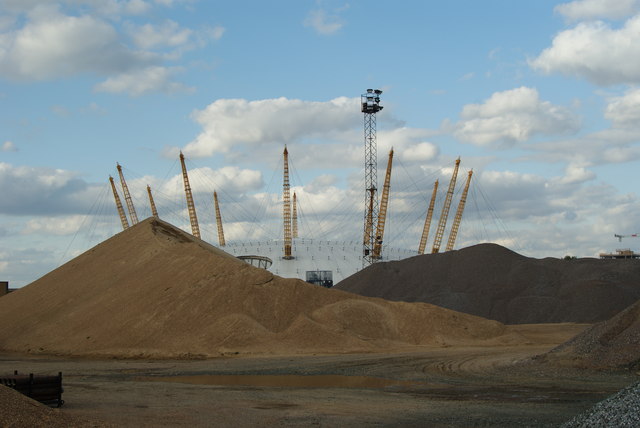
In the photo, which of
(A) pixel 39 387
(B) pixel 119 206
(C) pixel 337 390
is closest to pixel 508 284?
(C) pixel 337 390

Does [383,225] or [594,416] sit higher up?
[383,225]

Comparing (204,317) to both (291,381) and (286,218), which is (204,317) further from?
(286,218)

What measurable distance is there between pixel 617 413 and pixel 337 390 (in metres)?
12.4

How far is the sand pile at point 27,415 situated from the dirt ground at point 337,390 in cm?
219

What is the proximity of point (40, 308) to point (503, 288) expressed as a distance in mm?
39303

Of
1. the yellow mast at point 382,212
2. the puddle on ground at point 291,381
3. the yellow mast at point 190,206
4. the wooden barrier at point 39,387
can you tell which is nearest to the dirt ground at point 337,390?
the puddle on ground at point 291,381

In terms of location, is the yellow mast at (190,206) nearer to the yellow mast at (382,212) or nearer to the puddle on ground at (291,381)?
the yellow mast at (382,212)

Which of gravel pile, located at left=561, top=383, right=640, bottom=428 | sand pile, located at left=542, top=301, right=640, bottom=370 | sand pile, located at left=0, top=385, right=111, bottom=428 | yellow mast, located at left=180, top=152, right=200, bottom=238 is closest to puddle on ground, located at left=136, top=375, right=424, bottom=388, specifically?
sand pile, located at left=542, top=301, right=640, bottom=370

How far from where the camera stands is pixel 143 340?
40.0m

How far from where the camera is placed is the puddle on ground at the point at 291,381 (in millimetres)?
26016

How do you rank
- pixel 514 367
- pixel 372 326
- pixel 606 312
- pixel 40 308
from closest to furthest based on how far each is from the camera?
pixel 514 367 → pixel 372 326 → pixel 40 308 → pixel 606 312

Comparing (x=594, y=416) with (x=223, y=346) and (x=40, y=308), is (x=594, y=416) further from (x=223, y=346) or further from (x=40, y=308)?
(x=40, y=308)

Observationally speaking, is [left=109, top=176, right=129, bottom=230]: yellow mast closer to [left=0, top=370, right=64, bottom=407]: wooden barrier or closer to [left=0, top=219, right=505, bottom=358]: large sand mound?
[left=0, top=219, right=505, bottom=358]: large sand mound

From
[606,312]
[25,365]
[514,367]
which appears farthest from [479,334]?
[25,365]
